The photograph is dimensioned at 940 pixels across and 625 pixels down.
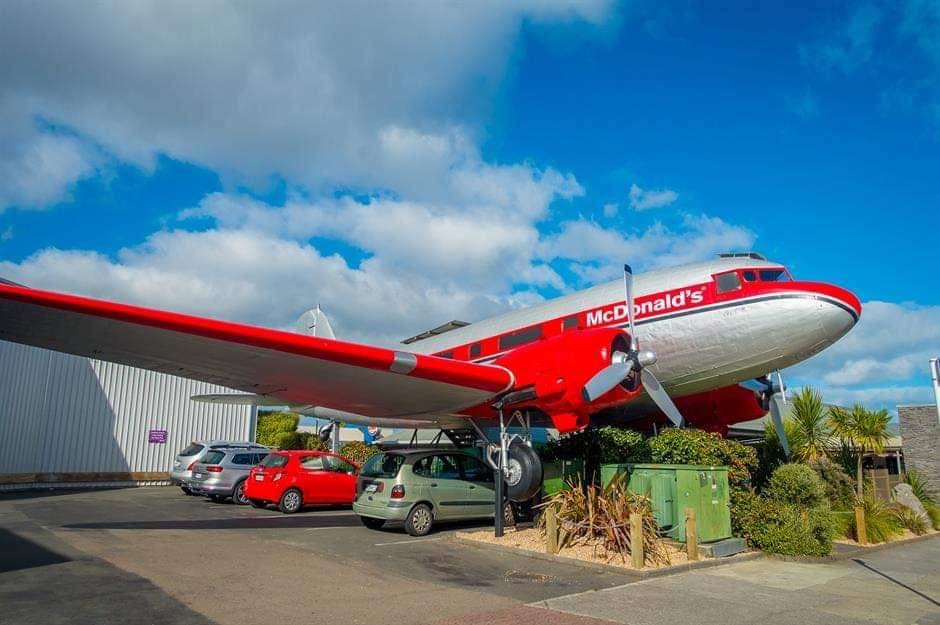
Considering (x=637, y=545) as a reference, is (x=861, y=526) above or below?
below

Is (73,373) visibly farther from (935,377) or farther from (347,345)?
(935,377)

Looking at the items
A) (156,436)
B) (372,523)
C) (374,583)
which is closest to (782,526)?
(374,583)

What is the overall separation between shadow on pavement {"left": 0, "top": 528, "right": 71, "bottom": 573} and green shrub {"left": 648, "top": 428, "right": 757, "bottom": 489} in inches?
404

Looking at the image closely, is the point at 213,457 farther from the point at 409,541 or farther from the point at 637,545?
the point at 637,545

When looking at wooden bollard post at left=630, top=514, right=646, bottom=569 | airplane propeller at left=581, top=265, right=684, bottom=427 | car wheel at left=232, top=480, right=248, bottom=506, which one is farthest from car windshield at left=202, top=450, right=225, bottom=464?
wooden bollard post at left=630, top=514, right=646, bottom=569

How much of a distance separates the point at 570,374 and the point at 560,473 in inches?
119

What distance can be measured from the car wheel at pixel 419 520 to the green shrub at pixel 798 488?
6.96m

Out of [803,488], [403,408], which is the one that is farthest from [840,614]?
[403,408]

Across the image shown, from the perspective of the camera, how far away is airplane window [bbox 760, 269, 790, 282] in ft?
42.8

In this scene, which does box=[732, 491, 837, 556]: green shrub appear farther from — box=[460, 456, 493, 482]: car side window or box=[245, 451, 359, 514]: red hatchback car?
box=[245, 451, 359, 514]: red hatchback car

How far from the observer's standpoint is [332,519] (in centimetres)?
1556

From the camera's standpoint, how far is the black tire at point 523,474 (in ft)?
39.2

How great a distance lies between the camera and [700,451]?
42.1 feet

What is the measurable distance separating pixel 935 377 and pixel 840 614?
297cm
